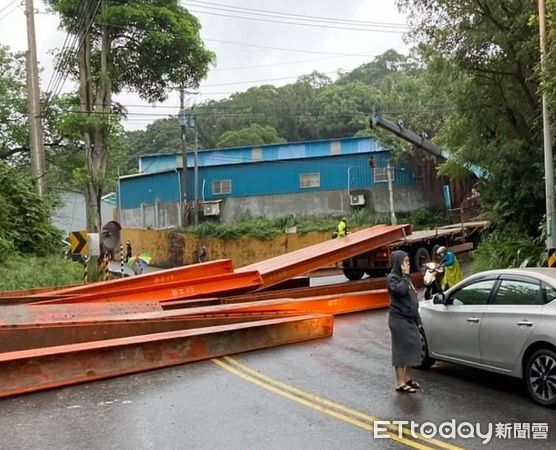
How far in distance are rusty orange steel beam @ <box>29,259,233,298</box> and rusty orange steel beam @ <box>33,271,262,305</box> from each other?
0.21 meters

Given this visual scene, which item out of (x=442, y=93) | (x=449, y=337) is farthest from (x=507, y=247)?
(x=449, y=337)

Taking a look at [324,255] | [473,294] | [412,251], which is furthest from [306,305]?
[412,251]

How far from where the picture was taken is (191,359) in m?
9.01

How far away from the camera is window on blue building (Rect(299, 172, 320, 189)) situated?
136ft

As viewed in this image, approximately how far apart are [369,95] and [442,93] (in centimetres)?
4883

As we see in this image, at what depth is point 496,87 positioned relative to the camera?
17.4 meters

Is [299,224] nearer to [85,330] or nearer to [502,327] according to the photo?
[85,330]

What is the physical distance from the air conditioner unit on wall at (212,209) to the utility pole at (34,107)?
19.9 meters

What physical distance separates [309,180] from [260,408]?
116 ft

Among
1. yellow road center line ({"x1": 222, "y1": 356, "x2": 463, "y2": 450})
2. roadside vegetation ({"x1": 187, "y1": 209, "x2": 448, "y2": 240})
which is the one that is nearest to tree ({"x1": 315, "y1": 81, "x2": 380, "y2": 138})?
roadside vegetation ({"x1": 187, "y1": 209, "x2": 448, "y2": 240})

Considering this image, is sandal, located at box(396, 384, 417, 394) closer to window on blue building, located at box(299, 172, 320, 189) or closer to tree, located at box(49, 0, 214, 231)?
tree, located at box(49, 0, 214, 231)

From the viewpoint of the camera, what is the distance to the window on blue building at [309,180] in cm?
4147

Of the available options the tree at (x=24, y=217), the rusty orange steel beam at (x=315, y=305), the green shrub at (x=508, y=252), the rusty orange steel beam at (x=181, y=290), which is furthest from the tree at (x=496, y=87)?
the tree at (x=24, y=217)

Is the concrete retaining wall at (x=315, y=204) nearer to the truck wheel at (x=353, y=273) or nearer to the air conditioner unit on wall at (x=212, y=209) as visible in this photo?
the air conditioner unit on wall at (x=212, y=209)
